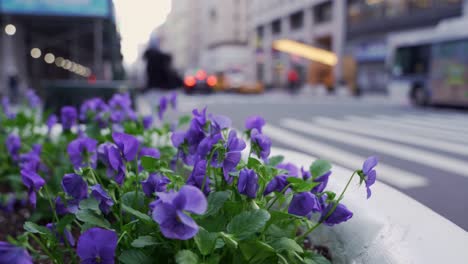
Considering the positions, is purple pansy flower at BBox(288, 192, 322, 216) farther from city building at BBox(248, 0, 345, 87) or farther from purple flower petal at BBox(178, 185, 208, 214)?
city building at BBox(248, 0, 345, 87)

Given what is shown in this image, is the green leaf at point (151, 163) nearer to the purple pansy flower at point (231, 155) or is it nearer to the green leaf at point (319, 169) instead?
the purple pansy flower at point (231, 155)

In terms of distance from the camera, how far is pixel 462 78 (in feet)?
48.7

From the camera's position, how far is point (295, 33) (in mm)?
47406

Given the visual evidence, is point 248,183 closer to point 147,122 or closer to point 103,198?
point 103,198

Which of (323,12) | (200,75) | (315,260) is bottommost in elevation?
(315,260)

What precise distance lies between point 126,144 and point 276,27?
5432 cm

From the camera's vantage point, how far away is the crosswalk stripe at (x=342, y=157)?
204 inches

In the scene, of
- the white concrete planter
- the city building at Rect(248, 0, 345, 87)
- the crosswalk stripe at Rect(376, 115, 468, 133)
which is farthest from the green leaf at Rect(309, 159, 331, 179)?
the city building at Rect(248, 0, 345, 87)

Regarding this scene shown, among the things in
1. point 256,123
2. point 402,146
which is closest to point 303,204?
point 256,123

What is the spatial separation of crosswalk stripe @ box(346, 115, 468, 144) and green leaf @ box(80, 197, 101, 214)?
8.46 meters

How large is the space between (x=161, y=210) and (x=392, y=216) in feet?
3.31

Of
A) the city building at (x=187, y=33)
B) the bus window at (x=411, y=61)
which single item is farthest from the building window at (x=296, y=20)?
the city building at (x=187, y=33)

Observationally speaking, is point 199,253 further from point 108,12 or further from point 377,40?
point 377,40

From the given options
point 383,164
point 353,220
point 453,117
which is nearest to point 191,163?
point 353,220
